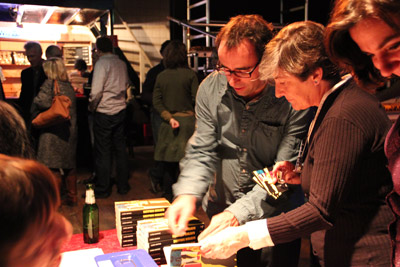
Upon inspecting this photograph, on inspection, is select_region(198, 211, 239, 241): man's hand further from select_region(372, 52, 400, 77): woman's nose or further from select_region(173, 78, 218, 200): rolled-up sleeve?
select_region(372, 52, 400, 77): woman's nose

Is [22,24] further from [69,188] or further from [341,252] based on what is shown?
[341,252]

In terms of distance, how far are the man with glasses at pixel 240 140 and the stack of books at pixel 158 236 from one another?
0.11 metres

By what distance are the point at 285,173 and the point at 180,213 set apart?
1.44 ft

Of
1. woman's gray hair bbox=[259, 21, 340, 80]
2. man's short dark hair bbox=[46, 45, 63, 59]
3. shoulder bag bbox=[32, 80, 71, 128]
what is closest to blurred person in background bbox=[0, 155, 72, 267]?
woman's gray hair bbox=[259, 21, 340, 80]

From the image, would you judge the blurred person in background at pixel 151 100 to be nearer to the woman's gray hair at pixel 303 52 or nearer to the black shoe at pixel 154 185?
the black shoe at pixel 154 185

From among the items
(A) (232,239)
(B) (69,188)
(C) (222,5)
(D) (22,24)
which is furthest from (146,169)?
(A) (232,239)

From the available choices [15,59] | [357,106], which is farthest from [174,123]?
[15,59]

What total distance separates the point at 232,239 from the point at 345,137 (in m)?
0.48

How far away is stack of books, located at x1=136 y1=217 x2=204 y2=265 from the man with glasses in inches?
4.5

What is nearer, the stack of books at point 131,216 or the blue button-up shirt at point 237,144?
the blue button-up shirt at point 237,144

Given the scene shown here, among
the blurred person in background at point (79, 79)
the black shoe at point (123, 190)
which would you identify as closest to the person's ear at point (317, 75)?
the black shoe at point (123, 190)

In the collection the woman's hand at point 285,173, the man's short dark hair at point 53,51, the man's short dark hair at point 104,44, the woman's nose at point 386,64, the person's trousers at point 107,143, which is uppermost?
the man's short dark hair at point 104,44

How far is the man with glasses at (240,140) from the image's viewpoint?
5.23 ft

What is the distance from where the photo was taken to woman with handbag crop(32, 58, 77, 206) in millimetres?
4152
